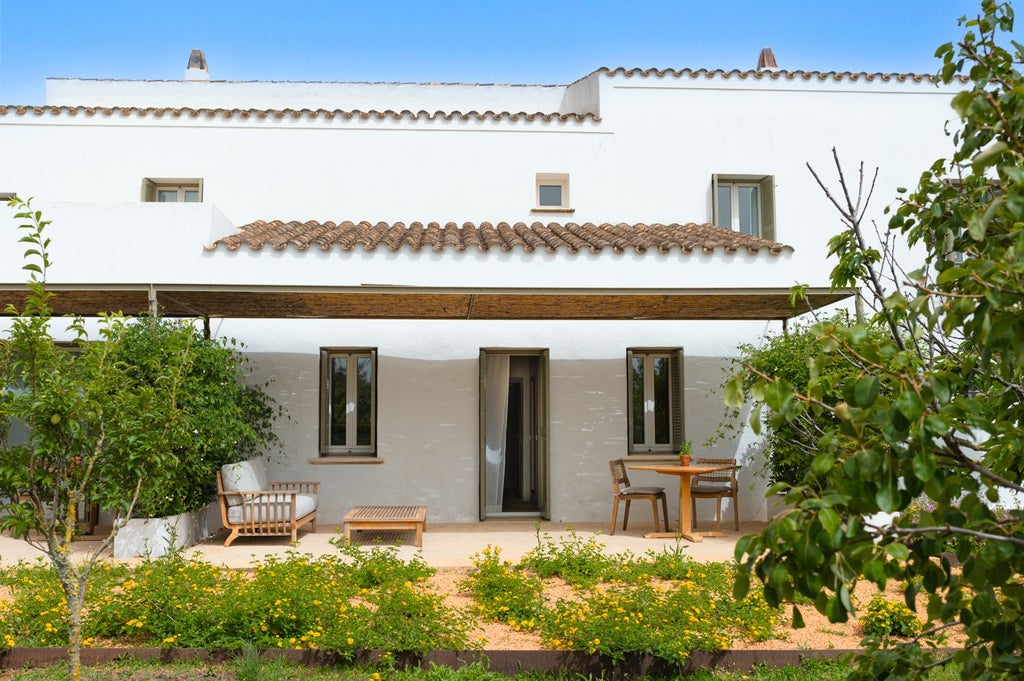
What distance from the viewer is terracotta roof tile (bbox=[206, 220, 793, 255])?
31.2ft

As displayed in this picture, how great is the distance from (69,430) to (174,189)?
28.9 ft

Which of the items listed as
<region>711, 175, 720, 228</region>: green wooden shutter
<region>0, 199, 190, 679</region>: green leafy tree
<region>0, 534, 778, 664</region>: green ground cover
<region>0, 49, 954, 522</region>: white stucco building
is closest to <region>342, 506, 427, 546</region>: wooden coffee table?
<region>0, 49, 954, 522</region>: white stucco building

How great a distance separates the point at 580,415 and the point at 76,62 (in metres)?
10.1

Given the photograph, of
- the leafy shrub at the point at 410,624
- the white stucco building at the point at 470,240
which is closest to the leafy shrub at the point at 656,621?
the leafy shrub at the point at 410,624

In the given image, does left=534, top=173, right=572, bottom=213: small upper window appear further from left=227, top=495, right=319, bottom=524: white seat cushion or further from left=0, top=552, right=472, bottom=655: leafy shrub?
left=0, top=552, right=472, bottom=655: leafy shrub

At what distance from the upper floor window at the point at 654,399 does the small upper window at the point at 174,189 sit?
682 centimetres

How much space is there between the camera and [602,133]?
1223 cm

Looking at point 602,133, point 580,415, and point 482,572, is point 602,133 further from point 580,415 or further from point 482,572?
point 482,572

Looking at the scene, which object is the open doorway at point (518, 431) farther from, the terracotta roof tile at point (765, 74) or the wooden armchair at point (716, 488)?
the terracotta roof tile at point (765, 74)

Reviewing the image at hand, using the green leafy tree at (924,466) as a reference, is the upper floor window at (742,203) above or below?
above

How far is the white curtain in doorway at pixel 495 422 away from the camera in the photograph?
11.6 metres

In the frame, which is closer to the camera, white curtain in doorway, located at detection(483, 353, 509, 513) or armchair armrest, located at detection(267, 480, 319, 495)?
armchair armrest, located at detection(267, 480, 319, 495)

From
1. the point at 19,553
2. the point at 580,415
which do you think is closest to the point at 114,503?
the point at 19,553

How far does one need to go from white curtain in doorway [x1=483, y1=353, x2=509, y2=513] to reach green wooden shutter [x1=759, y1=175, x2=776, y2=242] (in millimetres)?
4349
